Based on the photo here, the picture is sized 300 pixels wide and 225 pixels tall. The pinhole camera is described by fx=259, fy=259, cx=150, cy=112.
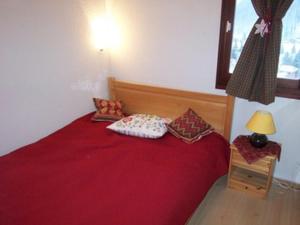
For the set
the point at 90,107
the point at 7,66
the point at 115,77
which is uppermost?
the point at 7,66

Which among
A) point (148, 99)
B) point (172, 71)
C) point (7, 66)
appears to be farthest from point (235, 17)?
point (7, 66)

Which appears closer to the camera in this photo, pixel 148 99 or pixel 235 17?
pixel 235 17

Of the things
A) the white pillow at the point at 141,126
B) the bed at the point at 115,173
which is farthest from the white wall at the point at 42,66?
the white pillow at the point at 141,126

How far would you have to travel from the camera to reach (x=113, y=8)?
3.10 metres

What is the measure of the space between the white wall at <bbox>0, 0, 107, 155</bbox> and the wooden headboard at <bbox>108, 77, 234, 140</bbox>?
43cm

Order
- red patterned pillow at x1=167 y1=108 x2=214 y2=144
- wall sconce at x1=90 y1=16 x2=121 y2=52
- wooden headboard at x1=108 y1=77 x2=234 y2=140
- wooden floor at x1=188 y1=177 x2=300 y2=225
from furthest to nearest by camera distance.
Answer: wall sconce at x1=90 y1=16 x2=121 y2=52, wooden headboard at x1=108 y1=77 x2=234 y2=140, red patterned pillow at x1=167 y1=108 x2=214 y2=144, wooden floor at x1=188 y1=177 x2=300 y2=225

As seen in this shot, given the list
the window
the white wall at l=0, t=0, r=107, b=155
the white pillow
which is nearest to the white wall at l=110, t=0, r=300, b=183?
the window

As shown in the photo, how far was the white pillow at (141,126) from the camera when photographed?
2.48 metres

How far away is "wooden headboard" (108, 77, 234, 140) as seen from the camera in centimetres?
261

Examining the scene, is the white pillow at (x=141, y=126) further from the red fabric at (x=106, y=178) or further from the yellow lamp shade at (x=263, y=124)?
the yellow lamp shade at (x=263, y=124)

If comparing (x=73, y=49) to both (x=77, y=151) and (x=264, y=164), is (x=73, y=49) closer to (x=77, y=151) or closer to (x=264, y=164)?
(x=77, y=151)

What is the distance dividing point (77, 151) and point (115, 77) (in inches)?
54.7

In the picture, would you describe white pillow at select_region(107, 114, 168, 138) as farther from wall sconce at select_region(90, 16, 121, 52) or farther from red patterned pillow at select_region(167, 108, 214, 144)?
wall sconce at select_region(90, 16, 121, 52)

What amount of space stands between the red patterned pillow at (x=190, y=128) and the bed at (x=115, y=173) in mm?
59
